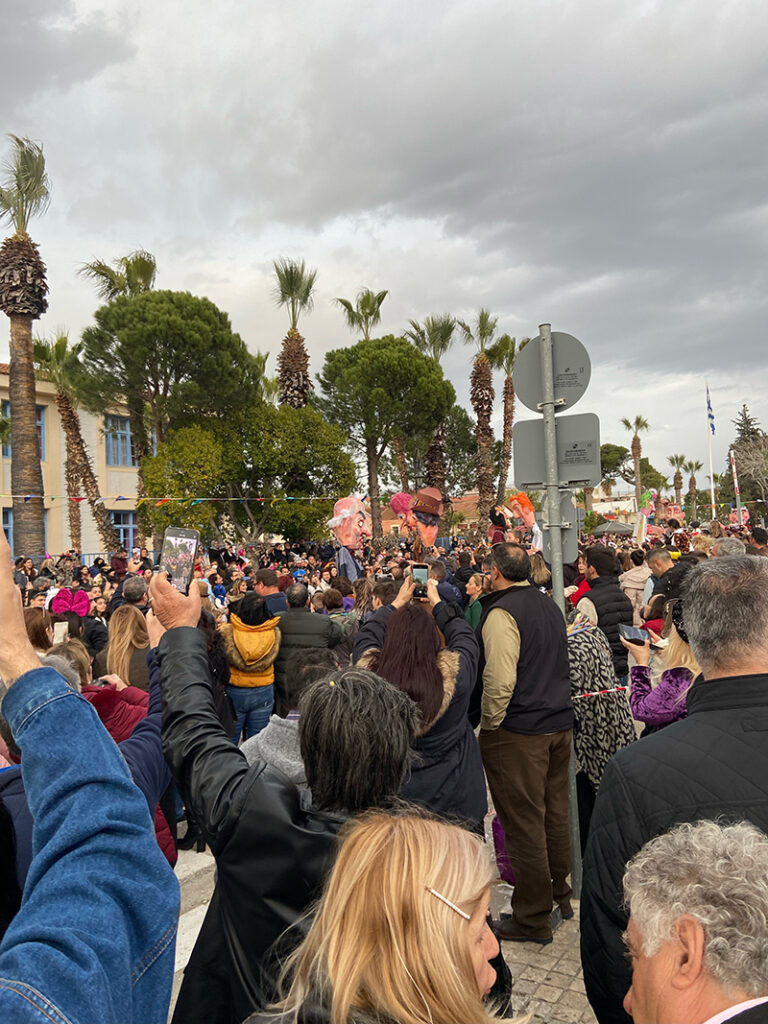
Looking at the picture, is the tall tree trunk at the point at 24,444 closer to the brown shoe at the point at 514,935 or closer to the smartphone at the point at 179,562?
the brown shoe at the point at 514,935

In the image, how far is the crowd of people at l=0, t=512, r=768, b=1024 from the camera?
1.00 meters

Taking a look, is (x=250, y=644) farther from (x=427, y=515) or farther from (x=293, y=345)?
(x=293, y=345)

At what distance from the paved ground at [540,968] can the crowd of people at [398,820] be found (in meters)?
0.13

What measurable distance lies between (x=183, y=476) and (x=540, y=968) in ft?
77.5

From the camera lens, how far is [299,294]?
31.9 m

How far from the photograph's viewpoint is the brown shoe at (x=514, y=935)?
3.70 metres

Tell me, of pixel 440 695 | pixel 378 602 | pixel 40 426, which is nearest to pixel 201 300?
pixel 40 426

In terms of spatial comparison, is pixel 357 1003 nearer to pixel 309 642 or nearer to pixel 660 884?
pixel 660 884

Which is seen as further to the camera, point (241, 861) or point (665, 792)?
point (665, 792)

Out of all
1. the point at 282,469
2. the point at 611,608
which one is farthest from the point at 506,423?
the point at 611,608

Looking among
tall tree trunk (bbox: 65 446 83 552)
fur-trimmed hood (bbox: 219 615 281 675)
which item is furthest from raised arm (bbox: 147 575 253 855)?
tall tree trunk (bbox: 65 446 83 552)

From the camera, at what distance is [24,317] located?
19047 mm

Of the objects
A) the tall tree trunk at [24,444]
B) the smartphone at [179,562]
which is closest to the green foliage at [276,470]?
the tall tree trunk at [24,444]

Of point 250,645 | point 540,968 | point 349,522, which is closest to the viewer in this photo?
point 540,968
